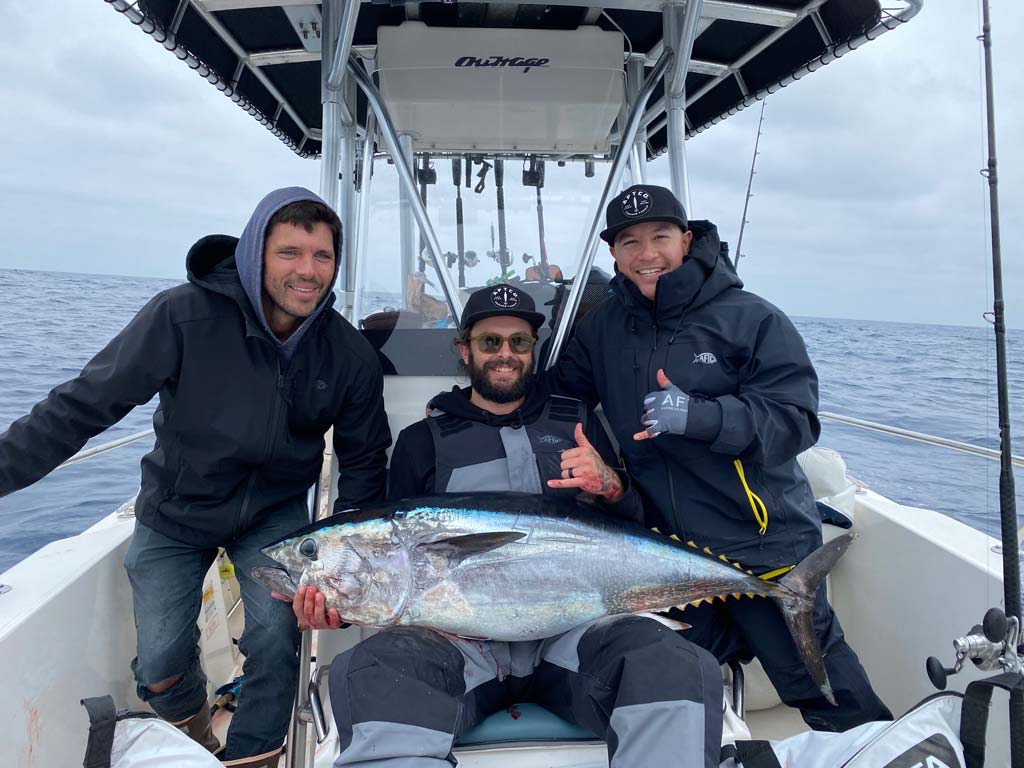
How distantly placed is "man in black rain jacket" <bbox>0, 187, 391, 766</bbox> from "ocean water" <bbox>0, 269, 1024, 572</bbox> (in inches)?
90.6

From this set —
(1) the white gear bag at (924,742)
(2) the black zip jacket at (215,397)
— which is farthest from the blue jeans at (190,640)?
(1) the white gear bag at (924,742)

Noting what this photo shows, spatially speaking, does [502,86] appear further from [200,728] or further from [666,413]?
[200,728]

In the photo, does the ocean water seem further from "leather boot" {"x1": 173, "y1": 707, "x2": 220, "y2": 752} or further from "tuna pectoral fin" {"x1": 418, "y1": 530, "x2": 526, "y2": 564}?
"leather boot" {"x1": 173, "y1": 707, "x2": 220, "y2": 752}

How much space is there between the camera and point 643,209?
2648 mm

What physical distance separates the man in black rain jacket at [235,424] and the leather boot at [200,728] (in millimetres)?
19

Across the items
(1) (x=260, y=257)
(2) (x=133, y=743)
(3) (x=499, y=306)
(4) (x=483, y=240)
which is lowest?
(2) (x=133, y=743)

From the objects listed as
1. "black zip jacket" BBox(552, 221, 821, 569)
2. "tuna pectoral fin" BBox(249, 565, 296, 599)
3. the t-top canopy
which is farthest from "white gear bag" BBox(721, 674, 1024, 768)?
the t-top canopy

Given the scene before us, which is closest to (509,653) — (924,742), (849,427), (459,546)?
(459,546)

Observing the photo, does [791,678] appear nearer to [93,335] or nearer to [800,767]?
[800,767]

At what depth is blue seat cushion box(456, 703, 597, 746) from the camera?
198 cm

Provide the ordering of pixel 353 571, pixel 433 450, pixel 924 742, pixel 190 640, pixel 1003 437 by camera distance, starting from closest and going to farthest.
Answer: pixel 924 742, pixel 1003 437, pixel 353 571, pixel 190 640, pixel 433 450

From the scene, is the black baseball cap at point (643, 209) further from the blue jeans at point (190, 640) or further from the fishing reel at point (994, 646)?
the blue jeans at point (190, 640)

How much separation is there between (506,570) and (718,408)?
878 mm

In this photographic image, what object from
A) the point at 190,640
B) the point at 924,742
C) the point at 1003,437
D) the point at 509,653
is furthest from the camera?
the point at 190,640
